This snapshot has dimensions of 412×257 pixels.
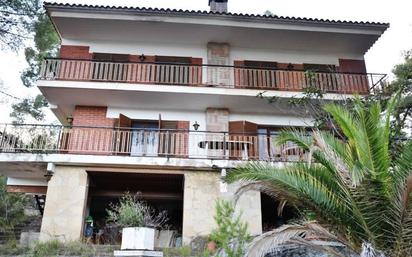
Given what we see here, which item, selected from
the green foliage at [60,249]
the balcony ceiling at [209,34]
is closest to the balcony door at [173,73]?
the balcony ceiling at [209,34]

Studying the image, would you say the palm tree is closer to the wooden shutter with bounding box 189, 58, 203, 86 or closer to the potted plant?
the potted plant

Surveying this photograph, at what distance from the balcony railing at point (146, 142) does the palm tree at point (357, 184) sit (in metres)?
5.36

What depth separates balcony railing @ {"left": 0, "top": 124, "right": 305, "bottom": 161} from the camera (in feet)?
40.3

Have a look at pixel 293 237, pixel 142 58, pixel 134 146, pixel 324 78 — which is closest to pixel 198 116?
pixel 134 146

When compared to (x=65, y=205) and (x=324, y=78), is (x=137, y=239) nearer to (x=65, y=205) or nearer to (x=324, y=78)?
(x=65, y=205)

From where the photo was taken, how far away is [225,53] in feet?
49.0

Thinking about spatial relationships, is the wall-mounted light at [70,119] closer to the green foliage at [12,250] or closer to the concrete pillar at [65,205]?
the concrete pillar at [65,205]

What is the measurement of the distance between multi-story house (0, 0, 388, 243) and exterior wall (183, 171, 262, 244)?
0.03m

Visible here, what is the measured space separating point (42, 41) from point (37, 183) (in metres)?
5.36

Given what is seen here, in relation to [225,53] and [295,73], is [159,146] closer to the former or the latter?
[225,53]

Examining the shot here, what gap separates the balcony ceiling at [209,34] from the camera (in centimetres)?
1433

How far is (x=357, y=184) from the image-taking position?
578 centimetres

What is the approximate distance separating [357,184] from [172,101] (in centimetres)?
895

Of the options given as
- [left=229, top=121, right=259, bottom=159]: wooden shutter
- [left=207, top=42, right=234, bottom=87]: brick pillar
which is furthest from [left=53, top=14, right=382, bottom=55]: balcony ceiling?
[left=229, top=121, right=259, bottom=159]: wooden shutter
